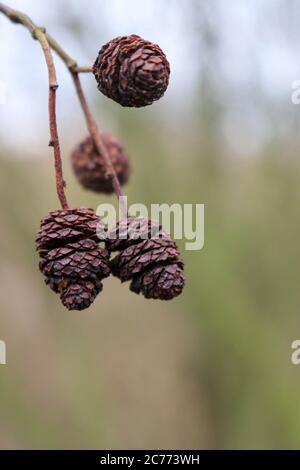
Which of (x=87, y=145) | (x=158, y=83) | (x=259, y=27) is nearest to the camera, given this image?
(x=158, y=83)

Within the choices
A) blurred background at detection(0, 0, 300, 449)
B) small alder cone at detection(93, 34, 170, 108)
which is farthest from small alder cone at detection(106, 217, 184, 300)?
blurred background at detection(0, 0, 300, 449)

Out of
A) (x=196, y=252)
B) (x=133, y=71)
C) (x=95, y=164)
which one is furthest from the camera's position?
(x=196, y=252)

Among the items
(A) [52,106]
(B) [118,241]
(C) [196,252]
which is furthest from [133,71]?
(C) [196,252]

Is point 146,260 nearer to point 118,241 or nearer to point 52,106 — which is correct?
point 118,241

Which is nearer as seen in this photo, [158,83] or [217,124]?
[158,83]

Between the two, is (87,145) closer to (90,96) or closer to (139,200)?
(90,96)

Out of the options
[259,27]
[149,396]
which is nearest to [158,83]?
[259,27]

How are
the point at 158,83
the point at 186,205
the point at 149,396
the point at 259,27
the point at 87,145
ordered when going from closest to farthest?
the point at 158,83 → the point at 87,145 → the point at 259,27 → the point at 186,205 → the point at 149,396
